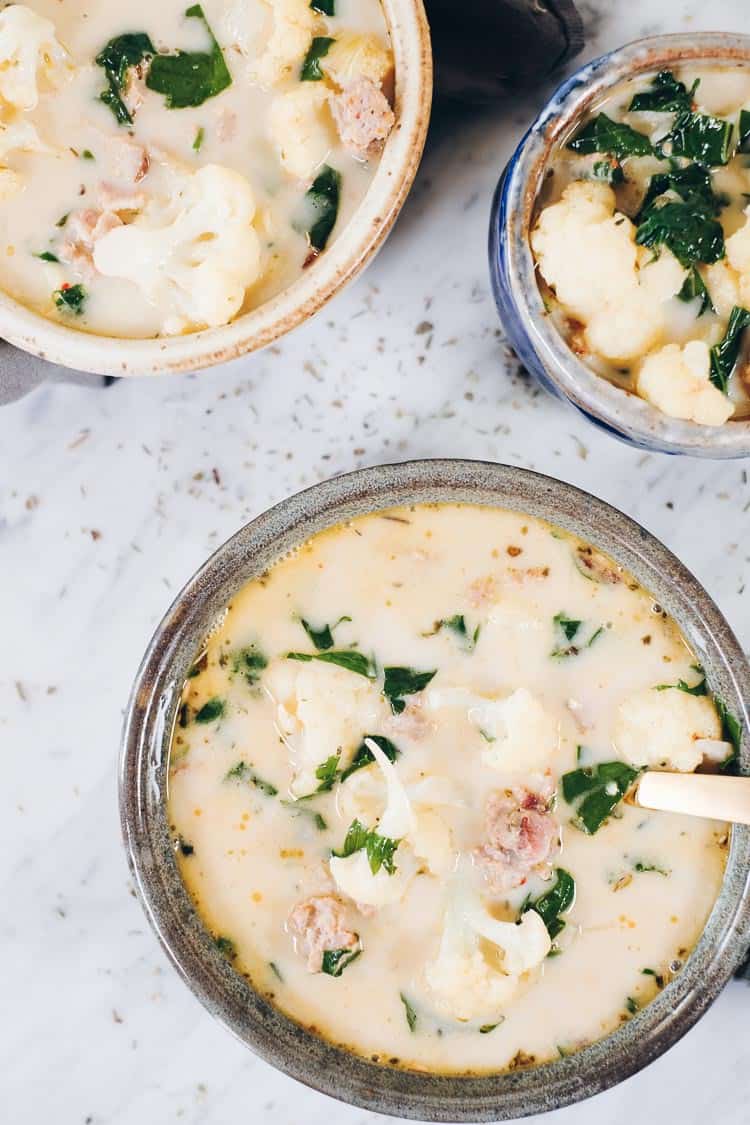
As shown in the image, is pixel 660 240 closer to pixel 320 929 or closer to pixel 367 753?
pixel 367 753

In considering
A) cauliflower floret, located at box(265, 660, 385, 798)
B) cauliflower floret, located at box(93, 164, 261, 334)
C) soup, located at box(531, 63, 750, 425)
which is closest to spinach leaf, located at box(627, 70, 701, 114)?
soup, located at box(531, 63, 750, 425)

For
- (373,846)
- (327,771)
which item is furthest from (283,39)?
(373,846)

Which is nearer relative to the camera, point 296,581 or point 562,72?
point 296,581

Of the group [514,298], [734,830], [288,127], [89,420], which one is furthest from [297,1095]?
[288,127]

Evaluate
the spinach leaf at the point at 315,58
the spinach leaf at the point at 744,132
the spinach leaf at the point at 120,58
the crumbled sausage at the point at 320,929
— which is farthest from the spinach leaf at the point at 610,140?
the crumbled sausage at the point at 320,929

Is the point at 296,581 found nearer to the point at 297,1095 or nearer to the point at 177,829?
the point at 177,829

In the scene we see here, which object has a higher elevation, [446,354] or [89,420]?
[89,420]
